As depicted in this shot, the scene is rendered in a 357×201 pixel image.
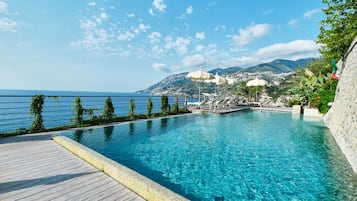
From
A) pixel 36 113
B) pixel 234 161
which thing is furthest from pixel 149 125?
pixel 234 161

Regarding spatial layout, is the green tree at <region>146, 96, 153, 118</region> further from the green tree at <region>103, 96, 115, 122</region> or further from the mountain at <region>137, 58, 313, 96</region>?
the mountain at <region>137, 58, 313, 96</region>

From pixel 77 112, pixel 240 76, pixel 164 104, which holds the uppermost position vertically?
pixel 240 76

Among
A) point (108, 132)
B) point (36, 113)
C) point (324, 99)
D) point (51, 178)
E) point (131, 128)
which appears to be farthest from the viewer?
point (324, 99)

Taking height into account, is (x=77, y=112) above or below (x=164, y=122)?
above

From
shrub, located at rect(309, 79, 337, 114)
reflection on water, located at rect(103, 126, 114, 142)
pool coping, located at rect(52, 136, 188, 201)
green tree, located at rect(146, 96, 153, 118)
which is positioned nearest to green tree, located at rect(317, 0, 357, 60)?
shrub, located at rect(309, 79, 337, 114)

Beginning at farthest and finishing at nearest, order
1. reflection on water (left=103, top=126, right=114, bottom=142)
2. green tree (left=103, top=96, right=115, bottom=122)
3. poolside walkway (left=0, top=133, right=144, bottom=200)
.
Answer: green tree (left=103, top=96, right=115, bottom=122) → reflection on water (left=103, top=126, right=114, bottom=142) → poolside walkway (left=0, top=133, right=144, bottom=200)

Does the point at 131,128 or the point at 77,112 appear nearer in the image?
the point at 77,112

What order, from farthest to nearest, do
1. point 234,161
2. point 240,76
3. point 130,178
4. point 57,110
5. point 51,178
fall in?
point 240,76, point 57,110, point 234,161, point 51,178, point 130,178

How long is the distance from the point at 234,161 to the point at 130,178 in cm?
277

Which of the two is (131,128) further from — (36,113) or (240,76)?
(240,76)

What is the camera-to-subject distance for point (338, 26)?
9.95 metres

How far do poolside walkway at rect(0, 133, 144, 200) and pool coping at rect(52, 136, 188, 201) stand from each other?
8 centimetres

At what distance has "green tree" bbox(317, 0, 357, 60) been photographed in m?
9.26

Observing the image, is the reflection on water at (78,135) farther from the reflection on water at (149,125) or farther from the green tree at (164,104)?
the green tree at (164,104)
